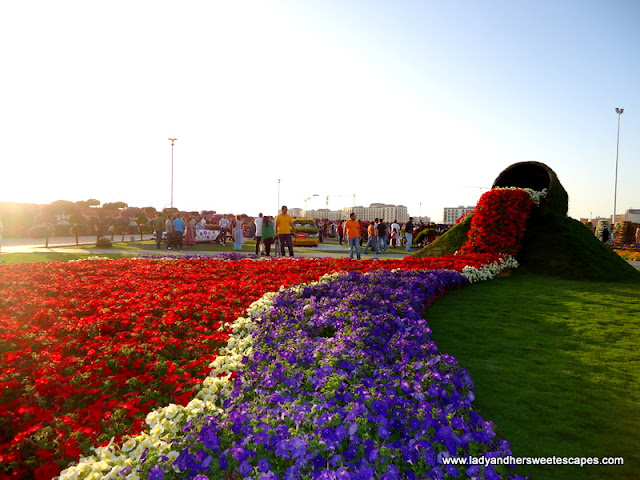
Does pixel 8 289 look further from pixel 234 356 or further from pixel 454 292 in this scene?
pixel 454 292

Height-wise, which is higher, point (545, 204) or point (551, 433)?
point (545, 204)

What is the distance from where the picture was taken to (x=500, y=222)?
13805mm

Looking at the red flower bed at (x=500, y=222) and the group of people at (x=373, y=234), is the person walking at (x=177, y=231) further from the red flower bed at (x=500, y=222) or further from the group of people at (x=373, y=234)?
the red flower bed at (x=500, y=222)

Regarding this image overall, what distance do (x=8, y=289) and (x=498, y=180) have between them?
1591 centimetres

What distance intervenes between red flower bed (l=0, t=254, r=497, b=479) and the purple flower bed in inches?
37.6

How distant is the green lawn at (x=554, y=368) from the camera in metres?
3.49

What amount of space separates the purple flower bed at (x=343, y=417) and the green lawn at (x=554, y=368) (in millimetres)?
539

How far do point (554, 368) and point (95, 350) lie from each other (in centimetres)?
557

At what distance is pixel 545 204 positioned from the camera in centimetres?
1461

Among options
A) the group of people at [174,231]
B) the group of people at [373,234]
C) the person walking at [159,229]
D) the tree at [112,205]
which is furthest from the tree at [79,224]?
the group of people at [373,234]

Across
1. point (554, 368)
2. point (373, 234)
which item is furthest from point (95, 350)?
point (373, 234)

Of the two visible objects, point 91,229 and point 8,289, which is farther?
point 91,229

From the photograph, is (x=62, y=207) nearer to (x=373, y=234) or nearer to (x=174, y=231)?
(x=174, y=231)

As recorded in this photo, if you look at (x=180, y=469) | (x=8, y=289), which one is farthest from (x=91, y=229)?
(x=180, y=469)
